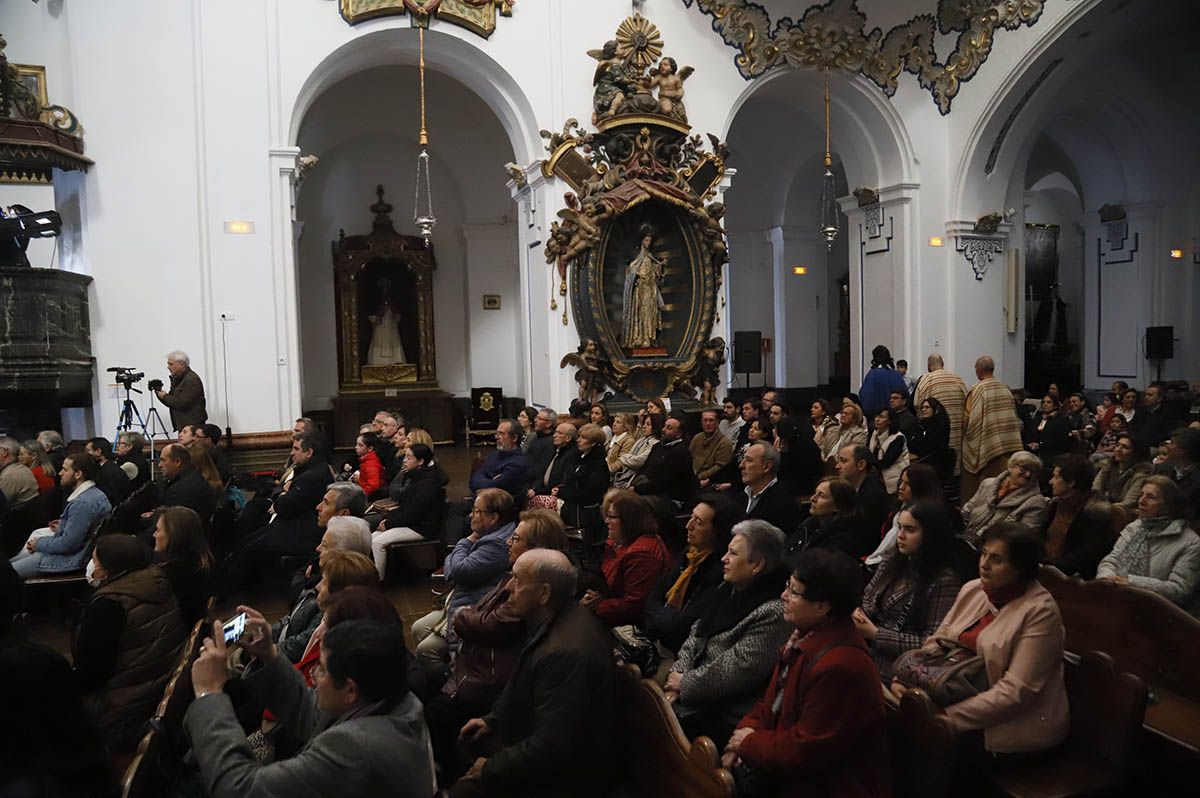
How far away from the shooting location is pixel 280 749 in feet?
8.62

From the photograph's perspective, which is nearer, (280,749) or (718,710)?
(280,749)

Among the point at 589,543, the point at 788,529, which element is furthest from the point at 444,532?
the point at 788,529

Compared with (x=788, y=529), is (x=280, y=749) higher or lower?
lower

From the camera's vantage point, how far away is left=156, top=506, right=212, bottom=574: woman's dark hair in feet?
12.0

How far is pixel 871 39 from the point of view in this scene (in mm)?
10992

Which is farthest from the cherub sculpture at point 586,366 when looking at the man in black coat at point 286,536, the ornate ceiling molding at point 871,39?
the man in black coat at point 286,536

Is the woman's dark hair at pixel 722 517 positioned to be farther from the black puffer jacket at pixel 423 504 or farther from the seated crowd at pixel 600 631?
the black puffer jacket at pixel 423 504

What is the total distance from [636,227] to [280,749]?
823 cm

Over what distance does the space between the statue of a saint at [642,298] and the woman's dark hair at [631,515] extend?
6.20 meters

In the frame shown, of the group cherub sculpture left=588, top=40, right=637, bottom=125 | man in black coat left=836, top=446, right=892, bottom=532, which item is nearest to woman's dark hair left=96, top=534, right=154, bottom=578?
man in black coat left=836, top=446, right=892, bottom=532

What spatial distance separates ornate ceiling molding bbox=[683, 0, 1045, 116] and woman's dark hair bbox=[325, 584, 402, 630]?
31.1 ft

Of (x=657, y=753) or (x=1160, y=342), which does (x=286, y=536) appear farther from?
(x=1160, y=342)

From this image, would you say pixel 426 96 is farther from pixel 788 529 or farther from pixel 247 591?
pixel 788 529

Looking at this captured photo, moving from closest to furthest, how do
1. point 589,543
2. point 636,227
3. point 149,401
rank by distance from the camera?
point 589,543
point 149,401
point 636,227
